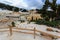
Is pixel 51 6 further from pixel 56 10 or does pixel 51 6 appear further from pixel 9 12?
pixel 9 12

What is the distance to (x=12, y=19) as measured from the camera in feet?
23.1

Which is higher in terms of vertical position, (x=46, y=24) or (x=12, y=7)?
(x=12, y=7)

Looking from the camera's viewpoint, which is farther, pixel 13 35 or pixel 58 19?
pixel 58 19

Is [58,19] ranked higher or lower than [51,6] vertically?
lower

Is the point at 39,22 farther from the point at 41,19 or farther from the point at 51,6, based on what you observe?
the point at 51,6

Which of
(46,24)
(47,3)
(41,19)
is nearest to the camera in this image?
(46,24)

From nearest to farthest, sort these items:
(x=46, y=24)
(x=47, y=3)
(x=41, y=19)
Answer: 1. (x=46, y=24)
2. (x=41, y=19)
3. (x=47, y=3)

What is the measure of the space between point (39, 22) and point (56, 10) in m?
1.26

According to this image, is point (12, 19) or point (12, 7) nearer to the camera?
point (12, 19)

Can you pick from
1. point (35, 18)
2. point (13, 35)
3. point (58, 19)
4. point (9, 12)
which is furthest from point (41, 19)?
point (13, 35)

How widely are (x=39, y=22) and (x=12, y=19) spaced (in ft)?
3.42

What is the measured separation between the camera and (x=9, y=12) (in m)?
7.55

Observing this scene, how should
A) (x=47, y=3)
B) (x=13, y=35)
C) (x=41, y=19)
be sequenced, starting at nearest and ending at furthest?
(x=13, y=35), (x=41, y=19), (x=47, y=3)

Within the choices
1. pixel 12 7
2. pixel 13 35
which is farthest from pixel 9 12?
pixel 13 35
